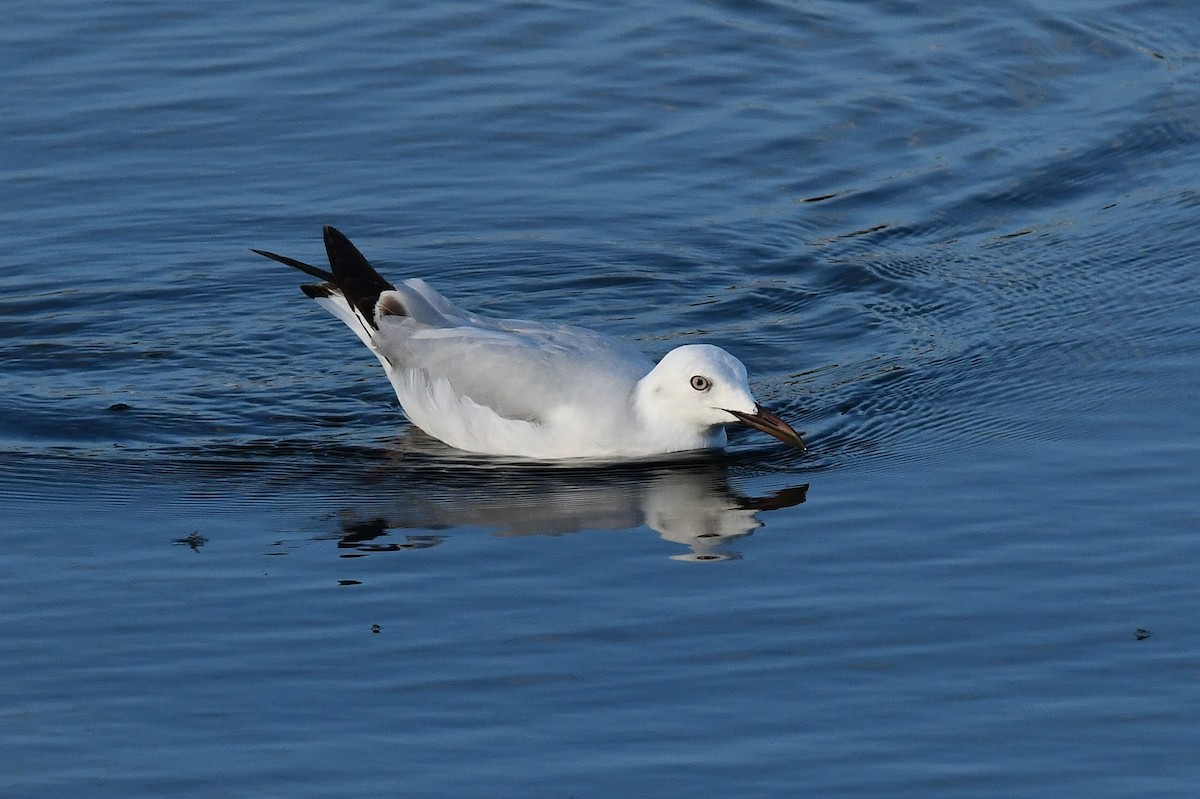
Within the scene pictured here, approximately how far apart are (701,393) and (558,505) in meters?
0.94

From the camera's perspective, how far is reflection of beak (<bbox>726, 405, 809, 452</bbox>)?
29.9 feet

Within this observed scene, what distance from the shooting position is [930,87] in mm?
15305

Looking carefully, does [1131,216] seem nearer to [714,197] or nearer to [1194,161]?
[1194,161]

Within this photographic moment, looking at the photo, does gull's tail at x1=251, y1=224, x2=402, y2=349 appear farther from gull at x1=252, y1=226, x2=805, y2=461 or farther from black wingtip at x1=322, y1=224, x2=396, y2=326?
gull at x1=252, y1=226, x2=805, y2=461

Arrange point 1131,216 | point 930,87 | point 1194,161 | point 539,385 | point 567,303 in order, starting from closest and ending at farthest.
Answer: point 539,385
point 567,303
point 1131,216
point 1194,161
point 930,87

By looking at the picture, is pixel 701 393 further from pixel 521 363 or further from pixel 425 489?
pixel 425 489

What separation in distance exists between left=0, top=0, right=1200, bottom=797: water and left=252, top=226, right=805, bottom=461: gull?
190 millimetres

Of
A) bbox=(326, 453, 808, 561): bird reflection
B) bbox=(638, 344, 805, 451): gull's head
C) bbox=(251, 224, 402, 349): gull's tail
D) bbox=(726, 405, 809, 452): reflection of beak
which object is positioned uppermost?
bbox=(251, 224, 402, 349): gull's tail

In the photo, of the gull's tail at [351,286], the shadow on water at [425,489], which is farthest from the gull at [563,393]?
the gull's tail at [351,286]

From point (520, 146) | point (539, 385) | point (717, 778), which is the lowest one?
point (717, 778)

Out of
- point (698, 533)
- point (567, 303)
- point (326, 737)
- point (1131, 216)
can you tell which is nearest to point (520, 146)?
point (567, 303)

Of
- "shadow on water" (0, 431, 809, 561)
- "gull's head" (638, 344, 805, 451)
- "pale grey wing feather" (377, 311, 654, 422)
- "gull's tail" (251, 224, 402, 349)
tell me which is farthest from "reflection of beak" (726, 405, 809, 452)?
"gull's tail" (251, 224, 402, 349)

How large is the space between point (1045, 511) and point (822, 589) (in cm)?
130

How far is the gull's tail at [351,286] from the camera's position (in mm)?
10438
